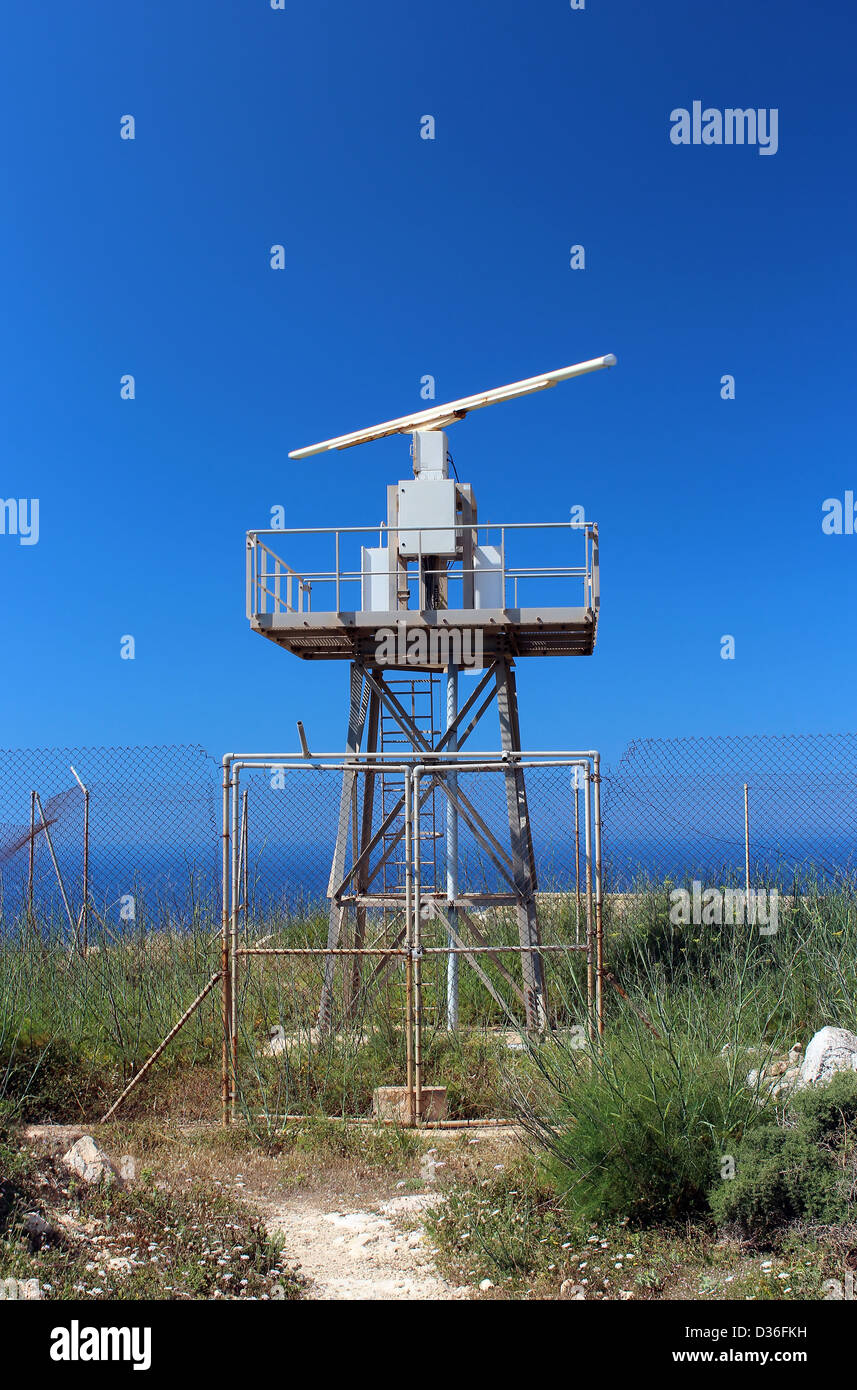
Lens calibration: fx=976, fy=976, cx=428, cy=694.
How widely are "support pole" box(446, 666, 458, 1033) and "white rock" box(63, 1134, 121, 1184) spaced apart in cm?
537

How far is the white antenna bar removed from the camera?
14.9 meters

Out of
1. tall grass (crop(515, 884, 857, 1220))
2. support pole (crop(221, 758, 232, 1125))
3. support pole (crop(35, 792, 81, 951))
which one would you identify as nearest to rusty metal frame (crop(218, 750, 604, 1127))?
support pole (crop(221, 758, 232, 1125))

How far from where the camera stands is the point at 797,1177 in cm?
690

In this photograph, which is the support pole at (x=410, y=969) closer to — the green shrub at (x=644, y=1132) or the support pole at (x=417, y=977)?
the support pole at (x=417, y=977)

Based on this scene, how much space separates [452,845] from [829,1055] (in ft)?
21.0

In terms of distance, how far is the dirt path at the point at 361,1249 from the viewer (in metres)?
6.73

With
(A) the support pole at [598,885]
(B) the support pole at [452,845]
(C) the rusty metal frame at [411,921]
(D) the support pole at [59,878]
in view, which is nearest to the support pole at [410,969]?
(C) the rusty metal frame at [411,921]

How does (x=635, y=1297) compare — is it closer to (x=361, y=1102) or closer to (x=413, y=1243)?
(x=413, y=1243)

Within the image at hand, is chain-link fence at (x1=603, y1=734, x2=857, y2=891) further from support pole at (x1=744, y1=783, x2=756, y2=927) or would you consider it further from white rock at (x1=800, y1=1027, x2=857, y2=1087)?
white rock at (x1=800, y1=1027, x2=857, y2=1087)

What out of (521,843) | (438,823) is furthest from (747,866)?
(438,823)

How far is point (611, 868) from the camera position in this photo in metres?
16.5

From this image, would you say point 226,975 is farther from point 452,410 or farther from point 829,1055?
point 452,410
